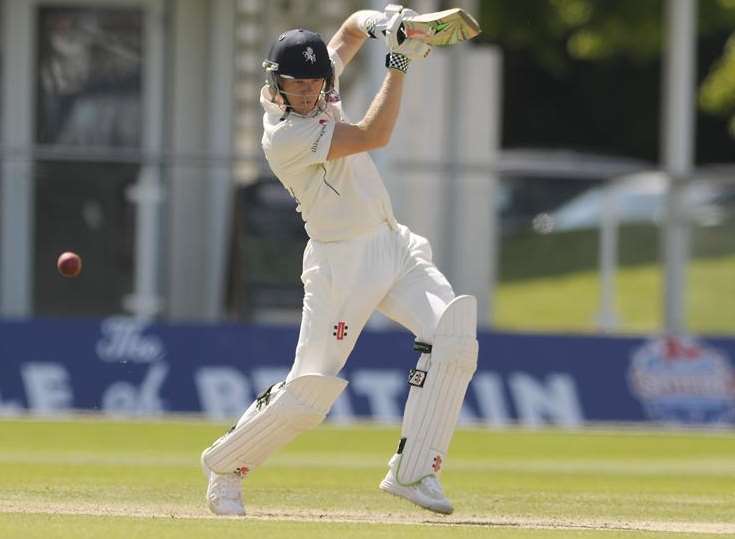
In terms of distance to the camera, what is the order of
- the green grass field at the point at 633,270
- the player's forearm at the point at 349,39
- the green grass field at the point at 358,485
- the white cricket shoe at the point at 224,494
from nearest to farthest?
1. the green grass field at the point at 358,485
2. the white cricket shoe at the point at 224,494
3. the player's forearm at the point at 349,39
4. the green grass field at the point at 633,270

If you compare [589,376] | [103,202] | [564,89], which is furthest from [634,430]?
[564,89]

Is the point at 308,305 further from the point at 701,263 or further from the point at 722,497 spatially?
the point at 701,263

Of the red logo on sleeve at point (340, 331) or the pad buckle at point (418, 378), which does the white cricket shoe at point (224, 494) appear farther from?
the pad buckle at point (418, 378)

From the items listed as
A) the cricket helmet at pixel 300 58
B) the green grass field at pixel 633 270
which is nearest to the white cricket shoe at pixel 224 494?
the cricket helmet at pixel 300 58

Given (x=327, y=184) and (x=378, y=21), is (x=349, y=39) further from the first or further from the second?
(x=327, y=184)

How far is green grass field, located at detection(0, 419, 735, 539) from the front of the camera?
666 cm

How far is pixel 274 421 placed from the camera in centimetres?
703

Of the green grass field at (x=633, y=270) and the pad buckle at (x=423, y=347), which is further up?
the pad buckle at (x=423, y=347)

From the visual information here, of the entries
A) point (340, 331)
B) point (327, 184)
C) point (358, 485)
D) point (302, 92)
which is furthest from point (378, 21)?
point (358, 485)

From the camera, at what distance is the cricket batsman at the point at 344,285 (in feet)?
22.8

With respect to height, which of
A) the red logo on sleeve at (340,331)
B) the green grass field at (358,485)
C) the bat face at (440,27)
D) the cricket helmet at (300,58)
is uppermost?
the bat face at (440,27)

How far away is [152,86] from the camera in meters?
15.6

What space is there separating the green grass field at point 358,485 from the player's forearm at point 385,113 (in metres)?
1.45

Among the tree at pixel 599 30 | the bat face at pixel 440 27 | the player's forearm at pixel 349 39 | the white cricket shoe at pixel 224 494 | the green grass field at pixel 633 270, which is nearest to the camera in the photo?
the bat face at pixel 440 27
